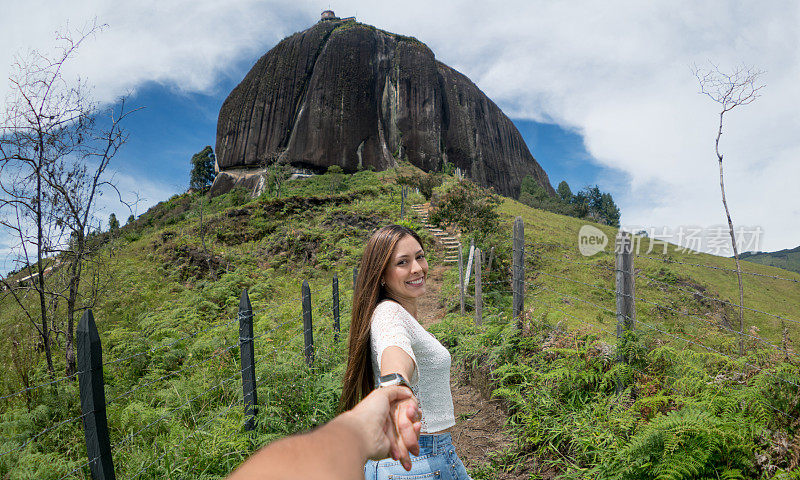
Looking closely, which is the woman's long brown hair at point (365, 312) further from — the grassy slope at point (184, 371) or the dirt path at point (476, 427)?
the dirt path at point (476, 427)

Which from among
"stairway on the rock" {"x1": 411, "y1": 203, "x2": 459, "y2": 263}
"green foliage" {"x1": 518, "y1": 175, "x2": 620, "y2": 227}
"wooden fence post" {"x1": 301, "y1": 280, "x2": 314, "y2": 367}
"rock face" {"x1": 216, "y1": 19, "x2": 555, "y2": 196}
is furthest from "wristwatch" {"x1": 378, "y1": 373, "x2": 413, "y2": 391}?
"green foliage" {"x1": 518, "y1": 175, "x2": 620, "y2": 227}

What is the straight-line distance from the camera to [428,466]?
4.20 feet

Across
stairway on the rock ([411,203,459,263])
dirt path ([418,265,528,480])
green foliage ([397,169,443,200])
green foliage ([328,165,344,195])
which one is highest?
green foliage ([328,165,344,195])

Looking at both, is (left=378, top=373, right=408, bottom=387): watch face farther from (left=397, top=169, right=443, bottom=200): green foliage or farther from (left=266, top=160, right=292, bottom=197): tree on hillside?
(left=266, top=160, right=292, bottom=197): tree on hillside

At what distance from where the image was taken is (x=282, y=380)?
4262mm

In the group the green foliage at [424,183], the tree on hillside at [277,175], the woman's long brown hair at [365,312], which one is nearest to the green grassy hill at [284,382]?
the woman's long brown hair at [365,312]

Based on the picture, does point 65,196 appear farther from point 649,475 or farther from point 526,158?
point 526,158

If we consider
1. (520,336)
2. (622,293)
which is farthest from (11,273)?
(622,293)

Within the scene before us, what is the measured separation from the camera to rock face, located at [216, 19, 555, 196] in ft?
132

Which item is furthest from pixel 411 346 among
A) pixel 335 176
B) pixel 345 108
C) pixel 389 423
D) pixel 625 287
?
pixel 345 108

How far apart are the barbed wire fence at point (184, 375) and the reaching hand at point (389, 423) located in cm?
176

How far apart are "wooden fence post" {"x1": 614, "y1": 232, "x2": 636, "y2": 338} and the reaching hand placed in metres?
3.37

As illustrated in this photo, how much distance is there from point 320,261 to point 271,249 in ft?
11.2

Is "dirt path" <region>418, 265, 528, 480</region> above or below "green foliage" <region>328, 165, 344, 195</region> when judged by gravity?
below
